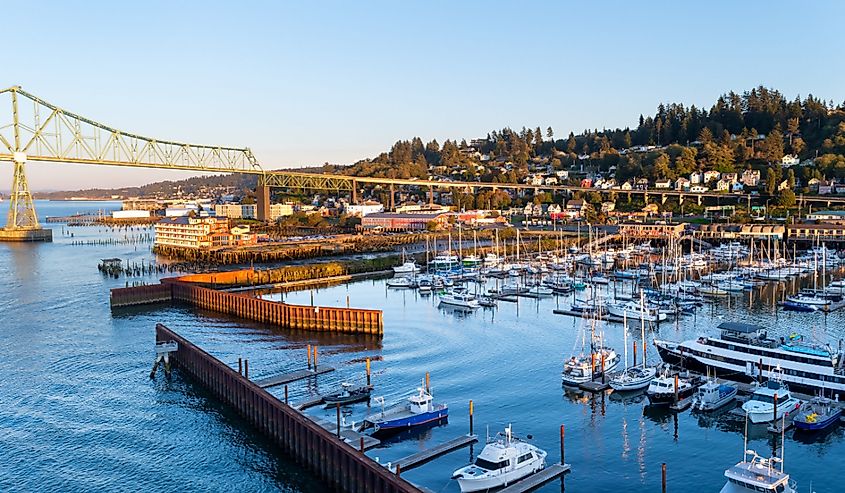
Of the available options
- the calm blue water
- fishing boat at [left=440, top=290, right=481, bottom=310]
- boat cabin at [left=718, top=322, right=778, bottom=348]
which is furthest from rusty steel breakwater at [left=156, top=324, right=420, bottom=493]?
fishing boat at [left=440, top=290, right=481, bottom=310]

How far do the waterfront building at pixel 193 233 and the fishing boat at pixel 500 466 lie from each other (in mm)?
41210

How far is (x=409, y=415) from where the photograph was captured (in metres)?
15.0

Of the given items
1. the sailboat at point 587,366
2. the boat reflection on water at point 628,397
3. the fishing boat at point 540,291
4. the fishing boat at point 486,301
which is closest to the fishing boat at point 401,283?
the fishing boat at point 486,301

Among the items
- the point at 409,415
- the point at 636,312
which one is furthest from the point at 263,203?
the point at 409,415

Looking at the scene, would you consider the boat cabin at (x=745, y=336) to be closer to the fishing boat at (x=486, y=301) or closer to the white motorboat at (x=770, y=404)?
the white motorboat at (x=770, y=404)

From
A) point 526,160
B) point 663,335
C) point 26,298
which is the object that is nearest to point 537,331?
point 663,335

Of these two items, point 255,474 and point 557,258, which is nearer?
point 255,474

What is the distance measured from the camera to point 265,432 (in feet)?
48.8

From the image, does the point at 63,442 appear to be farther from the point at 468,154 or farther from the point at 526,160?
the point at 468,154

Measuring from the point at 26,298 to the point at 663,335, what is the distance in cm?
2779

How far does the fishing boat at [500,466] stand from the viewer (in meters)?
11.9

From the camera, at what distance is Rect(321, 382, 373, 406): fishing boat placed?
648 inches

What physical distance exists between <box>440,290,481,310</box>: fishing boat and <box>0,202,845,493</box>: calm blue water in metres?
1.03

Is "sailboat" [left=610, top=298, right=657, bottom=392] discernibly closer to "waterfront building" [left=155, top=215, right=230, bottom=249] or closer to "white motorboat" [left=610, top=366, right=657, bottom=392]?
"white motorboat" [left=610, top=366, right=657, bottom=392]
